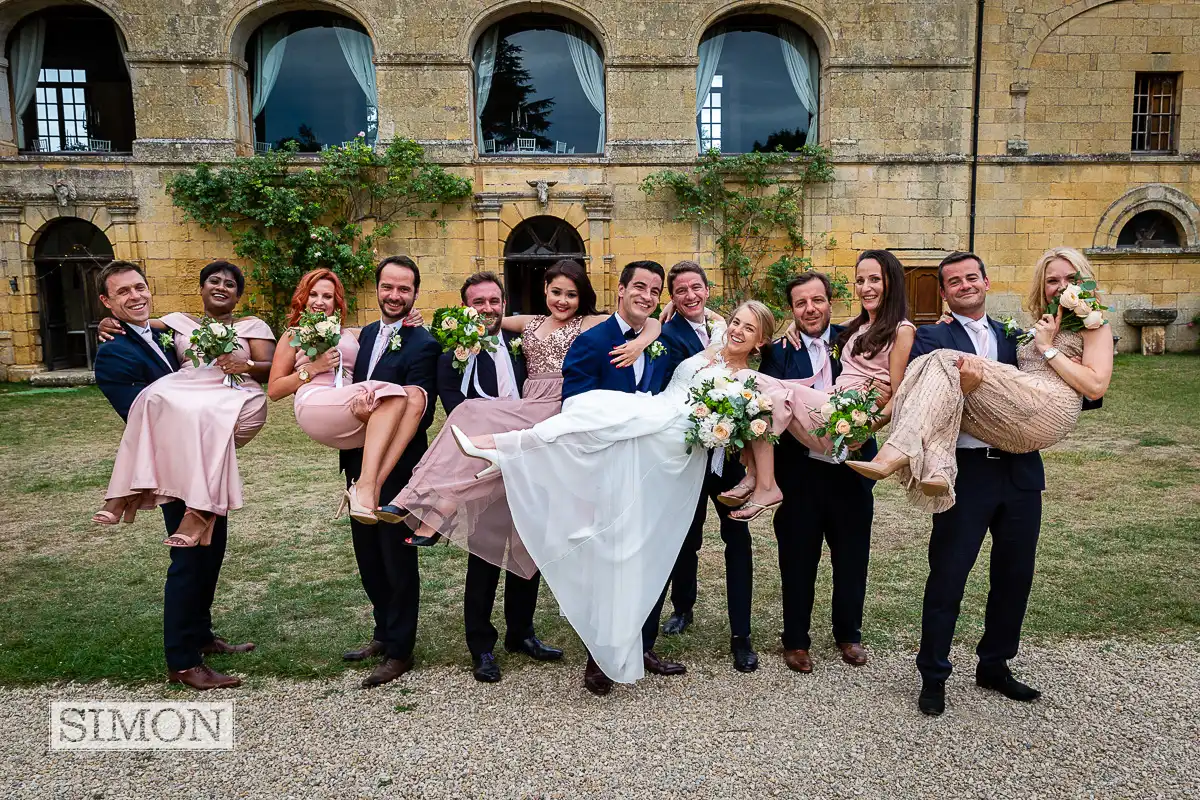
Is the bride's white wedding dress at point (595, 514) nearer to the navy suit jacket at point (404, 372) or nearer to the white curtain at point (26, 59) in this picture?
the navy suit jacket at point (404, 372)

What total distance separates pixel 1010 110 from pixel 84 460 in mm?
17222

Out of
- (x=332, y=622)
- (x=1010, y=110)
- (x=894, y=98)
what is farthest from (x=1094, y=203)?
(x=332, y=622)

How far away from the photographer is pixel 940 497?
3486 millimetres

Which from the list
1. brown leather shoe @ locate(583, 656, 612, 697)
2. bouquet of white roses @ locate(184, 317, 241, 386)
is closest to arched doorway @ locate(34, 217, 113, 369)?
bouquet of white roses @ locate(184, 317, 241, 386)

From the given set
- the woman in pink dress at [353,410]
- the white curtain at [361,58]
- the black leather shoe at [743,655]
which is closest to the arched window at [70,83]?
the white curtain at [361,58]

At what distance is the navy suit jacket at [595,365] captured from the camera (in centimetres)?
404

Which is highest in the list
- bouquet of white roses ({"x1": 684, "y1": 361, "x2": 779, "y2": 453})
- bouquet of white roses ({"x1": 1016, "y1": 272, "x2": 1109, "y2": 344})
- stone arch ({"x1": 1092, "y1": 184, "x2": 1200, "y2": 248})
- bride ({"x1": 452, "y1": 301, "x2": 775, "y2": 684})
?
stone arch ({"x1": 1092, "y1": 184, "x2": 1200, "y2": 248})

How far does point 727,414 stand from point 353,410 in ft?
6.11

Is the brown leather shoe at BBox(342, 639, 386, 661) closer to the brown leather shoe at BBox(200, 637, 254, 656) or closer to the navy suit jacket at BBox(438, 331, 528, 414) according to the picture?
the brown leather shoe at BBox(200, 637, 254, 656)

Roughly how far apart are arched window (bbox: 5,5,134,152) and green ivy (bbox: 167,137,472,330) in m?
2.51

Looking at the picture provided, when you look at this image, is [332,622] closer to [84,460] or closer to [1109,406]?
[84,460]

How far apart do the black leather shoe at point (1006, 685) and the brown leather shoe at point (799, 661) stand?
822 mm

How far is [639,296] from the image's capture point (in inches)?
160

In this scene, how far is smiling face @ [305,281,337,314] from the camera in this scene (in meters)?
4.27
